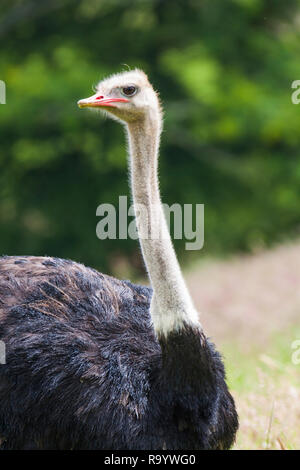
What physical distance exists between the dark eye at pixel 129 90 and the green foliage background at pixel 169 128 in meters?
9.63

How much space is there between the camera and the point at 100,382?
162 inches

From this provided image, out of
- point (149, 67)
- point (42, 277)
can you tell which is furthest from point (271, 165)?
point (42, 277)

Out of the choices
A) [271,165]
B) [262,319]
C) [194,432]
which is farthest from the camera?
[271,165]

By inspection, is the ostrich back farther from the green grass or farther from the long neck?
the green grass

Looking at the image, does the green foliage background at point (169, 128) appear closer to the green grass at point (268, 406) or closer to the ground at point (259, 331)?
the ground at point (259, 331)

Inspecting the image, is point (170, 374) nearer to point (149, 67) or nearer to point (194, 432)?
point (194, 432)

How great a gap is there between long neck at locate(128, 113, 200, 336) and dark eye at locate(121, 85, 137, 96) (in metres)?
0.14

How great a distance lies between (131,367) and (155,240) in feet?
1.98

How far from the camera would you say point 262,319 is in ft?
30.7

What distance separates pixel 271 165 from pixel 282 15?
280 cm

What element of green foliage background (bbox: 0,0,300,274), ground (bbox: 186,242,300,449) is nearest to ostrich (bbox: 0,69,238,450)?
ground (bbox: 186,242,300,449)

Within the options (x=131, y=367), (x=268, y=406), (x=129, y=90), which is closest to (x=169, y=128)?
(x=268, y=406)

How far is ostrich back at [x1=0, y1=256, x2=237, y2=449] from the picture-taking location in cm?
404

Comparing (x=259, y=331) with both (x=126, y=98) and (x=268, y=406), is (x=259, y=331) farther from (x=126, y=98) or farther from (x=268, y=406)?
(x=126, y=98)
